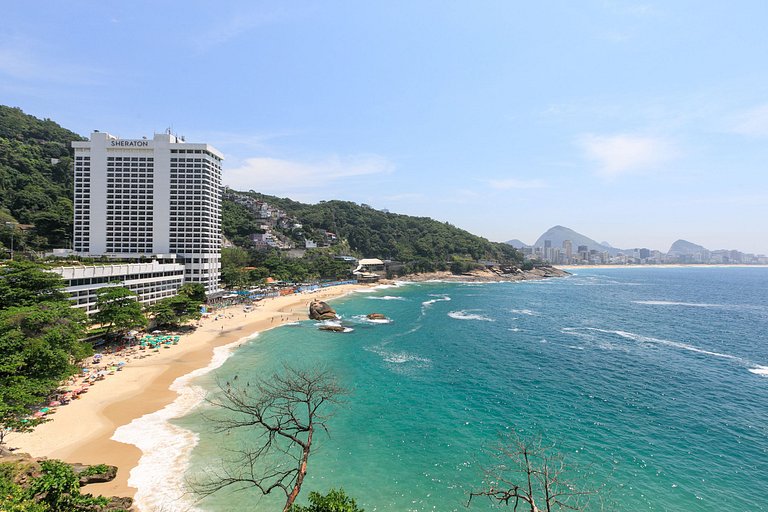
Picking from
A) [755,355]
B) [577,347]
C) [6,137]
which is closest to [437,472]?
[577,347]

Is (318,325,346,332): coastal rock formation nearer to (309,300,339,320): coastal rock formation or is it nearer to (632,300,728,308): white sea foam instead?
(309,300,339,320): coastal rock formation

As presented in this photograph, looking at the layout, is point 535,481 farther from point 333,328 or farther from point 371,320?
point 371,320

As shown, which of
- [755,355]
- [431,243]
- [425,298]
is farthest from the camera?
[431,243]

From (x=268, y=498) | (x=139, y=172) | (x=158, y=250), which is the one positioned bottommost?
(x=268, y=498)

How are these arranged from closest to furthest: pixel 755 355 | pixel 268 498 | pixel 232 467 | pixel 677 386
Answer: pixel 268 498 < pixel 232 467 < pixel 677 386 < pixel 755 355

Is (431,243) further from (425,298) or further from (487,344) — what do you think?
(487,344)

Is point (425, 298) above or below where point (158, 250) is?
below

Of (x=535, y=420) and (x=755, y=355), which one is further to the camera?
(x=755, y=355)

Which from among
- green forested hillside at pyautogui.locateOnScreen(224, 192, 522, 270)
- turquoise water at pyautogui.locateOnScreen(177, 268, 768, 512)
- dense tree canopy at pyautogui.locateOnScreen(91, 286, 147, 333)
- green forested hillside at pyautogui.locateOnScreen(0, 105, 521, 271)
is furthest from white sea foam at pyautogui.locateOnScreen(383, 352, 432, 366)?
green forested hillside at pyautogui.locateOnScreen(224, 192, 522, 270)
